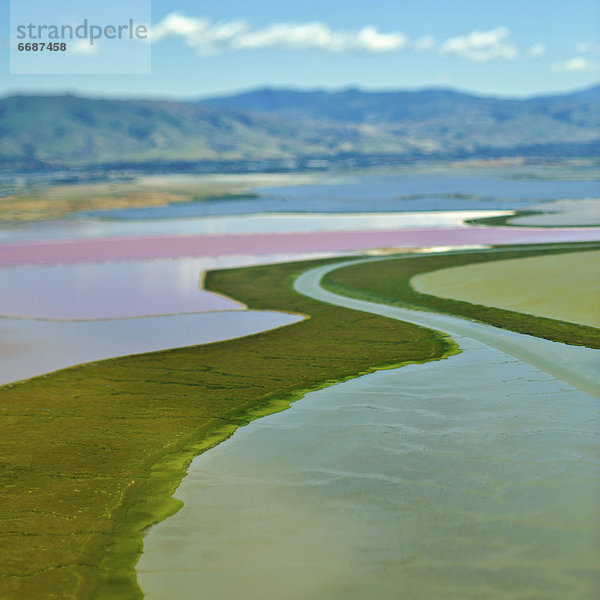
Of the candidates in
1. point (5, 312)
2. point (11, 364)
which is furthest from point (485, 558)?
point (5, 312)

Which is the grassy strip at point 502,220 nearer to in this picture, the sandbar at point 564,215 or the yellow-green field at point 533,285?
the sandbar at point 564,215

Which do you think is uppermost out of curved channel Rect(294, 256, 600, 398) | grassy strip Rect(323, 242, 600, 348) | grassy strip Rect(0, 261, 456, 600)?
grassy strip Rect(323, 242, 600, 348)

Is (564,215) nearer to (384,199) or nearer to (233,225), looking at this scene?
(233,225)

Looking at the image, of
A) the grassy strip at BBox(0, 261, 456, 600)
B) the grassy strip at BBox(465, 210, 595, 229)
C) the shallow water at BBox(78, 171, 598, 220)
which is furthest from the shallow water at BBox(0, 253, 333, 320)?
the shallow water at BBox(78, 171, 598, 220)

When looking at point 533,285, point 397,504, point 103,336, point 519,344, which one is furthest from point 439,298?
point 397,504

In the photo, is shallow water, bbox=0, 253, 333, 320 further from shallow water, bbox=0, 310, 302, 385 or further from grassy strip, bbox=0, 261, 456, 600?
grassy strip, bbox=0, 261, 456, 600
